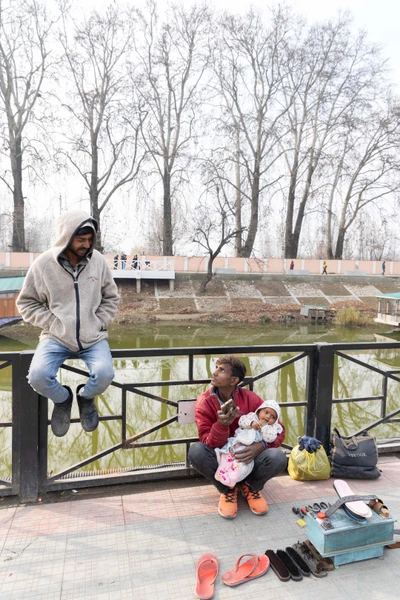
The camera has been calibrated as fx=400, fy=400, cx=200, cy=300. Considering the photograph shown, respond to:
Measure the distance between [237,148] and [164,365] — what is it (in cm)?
2115

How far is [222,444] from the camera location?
2.59 m

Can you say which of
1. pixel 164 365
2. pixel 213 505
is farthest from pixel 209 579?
pixel 164 365

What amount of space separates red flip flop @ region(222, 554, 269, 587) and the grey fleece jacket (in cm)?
148

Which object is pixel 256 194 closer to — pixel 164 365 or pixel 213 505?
pixel 164 365

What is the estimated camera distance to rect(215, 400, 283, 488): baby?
256cm

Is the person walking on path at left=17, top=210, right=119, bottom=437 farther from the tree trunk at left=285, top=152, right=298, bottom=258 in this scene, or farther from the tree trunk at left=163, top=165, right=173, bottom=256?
the tree trunk at left=285, top=152, right=298, bottom=258

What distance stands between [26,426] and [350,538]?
2054mm

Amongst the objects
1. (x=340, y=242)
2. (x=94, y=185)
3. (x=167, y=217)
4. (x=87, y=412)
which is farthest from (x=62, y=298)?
(x=340, y=242)

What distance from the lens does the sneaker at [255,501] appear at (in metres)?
2.53

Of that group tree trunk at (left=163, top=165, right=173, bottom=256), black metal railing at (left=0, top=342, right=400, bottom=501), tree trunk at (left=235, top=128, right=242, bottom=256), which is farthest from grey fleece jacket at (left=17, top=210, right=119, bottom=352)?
tree trunk at (left=163, top=165, right=173, bottom=256)

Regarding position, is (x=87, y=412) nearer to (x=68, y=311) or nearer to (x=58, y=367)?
(x=58, y=367)

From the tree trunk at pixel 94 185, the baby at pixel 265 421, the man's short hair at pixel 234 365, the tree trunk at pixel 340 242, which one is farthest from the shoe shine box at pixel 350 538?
the tree trunk at pixel 340 242

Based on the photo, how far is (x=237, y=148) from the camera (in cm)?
2734

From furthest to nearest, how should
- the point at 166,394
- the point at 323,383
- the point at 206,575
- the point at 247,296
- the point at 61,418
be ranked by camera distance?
the point at 247,296 < the point at 166,394 < the point at 323,383 < the point at 61,418 < the point at 206,575
